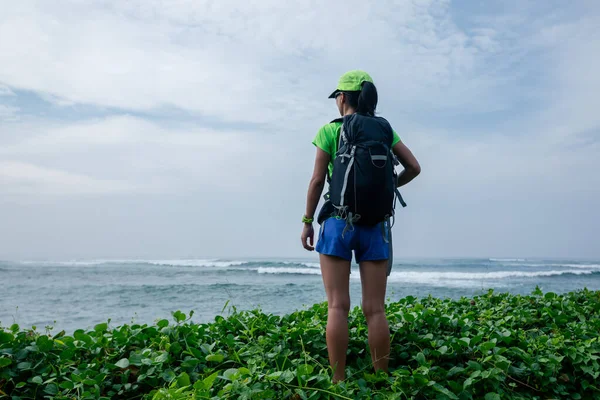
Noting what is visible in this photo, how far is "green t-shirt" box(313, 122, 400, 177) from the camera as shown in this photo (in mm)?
3299

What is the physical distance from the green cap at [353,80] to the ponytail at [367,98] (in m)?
0.05

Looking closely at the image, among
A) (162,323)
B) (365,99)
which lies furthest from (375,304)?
(162,323)

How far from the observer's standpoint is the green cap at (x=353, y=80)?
3367mm

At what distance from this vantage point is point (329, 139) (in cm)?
330

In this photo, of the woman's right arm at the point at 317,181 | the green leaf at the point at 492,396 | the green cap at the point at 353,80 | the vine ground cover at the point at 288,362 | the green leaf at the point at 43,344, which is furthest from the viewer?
the green leaf at the point at 43,344

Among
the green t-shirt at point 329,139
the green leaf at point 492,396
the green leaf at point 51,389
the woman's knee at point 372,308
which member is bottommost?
the green leaf at point 51,389

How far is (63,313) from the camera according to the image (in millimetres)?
10875

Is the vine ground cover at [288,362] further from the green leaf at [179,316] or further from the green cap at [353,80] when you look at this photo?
the green cap at [353,80]

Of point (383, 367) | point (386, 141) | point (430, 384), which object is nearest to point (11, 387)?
point (383, 367)

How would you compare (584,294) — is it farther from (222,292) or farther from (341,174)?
(222,292)

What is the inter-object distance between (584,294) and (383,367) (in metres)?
4.83

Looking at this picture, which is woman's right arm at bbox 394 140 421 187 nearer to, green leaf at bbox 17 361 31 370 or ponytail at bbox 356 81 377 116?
ponytail at bbox 356 81 377 116

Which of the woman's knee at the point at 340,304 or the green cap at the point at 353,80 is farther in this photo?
the green cap at the point at 353,80

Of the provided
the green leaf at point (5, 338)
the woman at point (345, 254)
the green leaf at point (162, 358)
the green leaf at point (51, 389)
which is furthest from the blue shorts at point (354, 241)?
the green leaf at point (5, 338)
